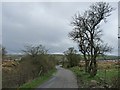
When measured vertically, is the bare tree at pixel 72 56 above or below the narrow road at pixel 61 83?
above

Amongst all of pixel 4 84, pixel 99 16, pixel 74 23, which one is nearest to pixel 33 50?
pixel 74 23

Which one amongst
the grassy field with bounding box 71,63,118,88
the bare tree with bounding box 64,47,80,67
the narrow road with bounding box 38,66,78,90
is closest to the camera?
the grassy field with bounding box 71,63,118,88

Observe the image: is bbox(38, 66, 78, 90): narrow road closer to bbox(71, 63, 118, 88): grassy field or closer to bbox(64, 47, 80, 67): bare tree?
bbox(71, 63, 118, 88): grassy field

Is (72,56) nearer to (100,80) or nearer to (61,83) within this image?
(61,83)

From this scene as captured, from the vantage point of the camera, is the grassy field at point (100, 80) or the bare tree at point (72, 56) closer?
the grassy field at point (100, 80)

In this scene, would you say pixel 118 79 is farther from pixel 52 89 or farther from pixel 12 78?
pixel 12 78

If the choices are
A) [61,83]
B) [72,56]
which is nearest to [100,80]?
[61,83]

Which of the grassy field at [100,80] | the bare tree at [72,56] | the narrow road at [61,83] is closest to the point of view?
the grassy field at [100,80]

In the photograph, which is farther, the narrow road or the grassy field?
the narrow road

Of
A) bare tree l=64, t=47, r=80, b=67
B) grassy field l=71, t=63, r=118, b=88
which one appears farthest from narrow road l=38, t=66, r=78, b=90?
bare tree l=64, t=47, r=80, b=67

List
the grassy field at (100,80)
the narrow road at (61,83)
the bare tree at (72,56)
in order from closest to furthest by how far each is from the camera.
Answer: the grassy field at (100,80) → the narrow road at (61,83) → the bare tree at (72,56)

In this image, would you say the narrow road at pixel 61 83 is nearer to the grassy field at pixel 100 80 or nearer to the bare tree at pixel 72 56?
the grassy field at pixel 100 80

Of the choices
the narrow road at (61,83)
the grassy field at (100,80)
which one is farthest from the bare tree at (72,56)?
the grassy field at (100,80)

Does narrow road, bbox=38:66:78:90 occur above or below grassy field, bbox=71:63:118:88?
below
